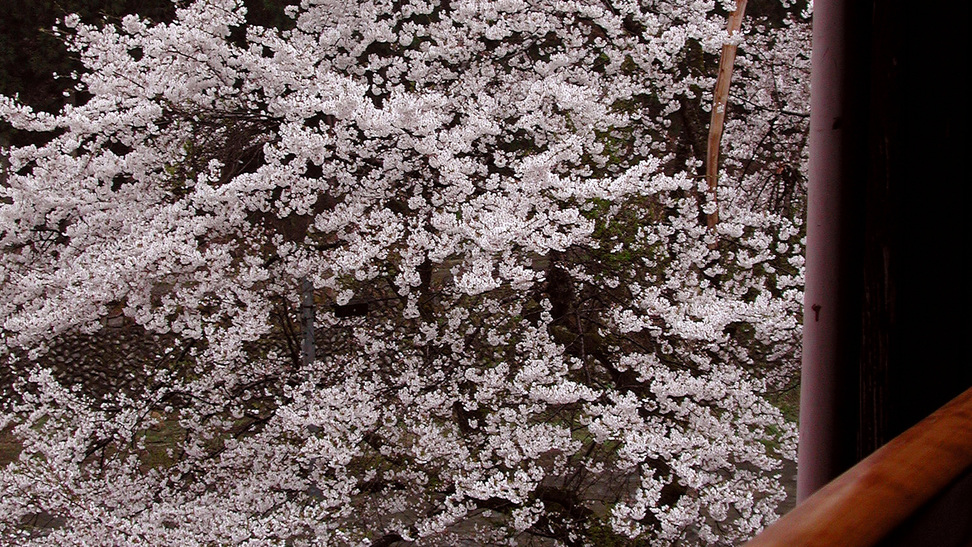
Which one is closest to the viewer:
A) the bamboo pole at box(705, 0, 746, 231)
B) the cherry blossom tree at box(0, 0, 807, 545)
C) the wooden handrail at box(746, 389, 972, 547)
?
the wooden handrail at box(746, 389, 972, 547)

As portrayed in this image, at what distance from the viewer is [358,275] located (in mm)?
4078

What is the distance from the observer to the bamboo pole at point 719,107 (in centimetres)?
456

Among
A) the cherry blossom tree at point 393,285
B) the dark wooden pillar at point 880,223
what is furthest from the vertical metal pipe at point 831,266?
the cherry blossom tree at point 393,285

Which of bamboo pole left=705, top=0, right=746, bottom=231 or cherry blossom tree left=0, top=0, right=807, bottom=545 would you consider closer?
cherry blossom tree left=0, top=0, right=807, bottom=545

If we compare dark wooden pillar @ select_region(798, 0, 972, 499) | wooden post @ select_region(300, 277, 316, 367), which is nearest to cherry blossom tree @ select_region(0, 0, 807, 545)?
wooden post @ select_region(300, 277, 316, 367)

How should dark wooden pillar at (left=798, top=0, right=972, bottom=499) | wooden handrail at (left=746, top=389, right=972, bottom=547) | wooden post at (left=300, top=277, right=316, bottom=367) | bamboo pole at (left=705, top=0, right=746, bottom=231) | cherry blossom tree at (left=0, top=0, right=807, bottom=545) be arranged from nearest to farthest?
wooden handrail at (left=746, top=389, right=972, bottom=547) < dark wooden pillar at (left=798, top=0, right=972, bottom=499) < cherry blossom tree at (left=0, top=0, right=807, bottom=545) < bamboo pole at (left=705, top=0, right=746, bottom=231) < wooden post at (left=300, top=277, right=316, bottom=367)

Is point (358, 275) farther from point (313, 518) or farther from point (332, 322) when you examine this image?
point (313, 518)

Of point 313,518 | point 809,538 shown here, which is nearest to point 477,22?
point 313,518

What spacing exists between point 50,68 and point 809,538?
515 inches

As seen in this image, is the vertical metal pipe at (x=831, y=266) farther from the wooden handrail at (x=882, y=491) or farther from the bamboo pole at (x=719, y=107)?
the bamboo pole at (x=719, y=107)

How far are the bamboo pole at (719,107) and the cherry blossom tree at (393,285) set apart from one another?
10cm

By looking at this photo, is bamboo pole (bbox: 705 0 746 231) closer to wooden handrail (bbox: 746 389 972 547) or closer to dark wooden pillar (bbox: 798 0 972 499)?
dark wooden pillar (bbox: 798 0 972 499)

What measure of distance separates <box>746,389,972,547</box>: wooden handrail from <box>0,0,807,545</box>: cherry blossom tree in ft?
10.3

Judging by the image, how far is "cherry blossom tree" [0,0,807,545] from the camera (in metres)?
3.93
